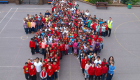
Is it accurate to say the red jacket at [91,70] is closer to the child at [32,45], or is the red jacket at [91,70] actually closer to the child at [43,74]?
the child at [43,74]

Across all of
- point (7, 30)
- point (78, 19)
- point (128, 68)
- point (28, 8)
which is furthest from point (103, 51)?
point (28, 8)

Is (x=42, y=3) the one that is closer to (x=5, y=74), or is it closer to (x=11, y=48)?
(x=11, y=48)

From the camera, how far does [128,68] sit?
15.0m

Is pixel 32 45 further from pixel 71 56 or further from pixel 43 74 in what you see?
pixel 43 74

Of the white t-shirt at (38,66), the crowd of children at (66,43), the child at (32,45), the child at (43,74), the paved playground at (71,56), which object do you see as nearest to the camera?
the child at (43,74)

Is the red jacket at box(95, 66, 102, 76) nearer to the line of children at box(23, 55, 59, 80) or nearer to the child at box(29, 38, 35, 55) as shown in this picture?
the line of children at box(23, 55, 59, 80)

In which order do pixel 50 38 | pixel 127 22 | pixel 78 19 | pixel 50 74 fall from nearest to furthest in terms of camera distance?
pixel 50 74 → pixel 50 38 → pixel 78 19 → pixel 127 22

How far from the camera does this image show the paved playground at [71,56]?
1438 centimetres

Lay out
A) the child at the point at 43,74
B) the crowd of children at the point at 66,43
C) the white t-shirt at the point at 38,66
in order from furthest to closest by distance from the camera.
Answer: the white t-shirt at the point at 38,66 < the crowd of children at the point at 66,43 < the child at the point at 43,74

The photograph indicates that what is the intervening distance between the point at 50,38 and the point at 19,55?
3.26 m

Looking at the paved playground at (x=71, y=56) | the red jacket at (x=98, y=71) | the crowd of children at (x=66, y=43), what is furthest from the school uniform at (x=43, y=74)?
the red jacket at (x=98, y=71)

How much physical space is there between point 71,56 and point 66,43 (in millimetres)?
1362

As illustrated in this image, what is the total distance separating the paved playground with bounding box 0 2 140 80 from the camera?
14375 mm

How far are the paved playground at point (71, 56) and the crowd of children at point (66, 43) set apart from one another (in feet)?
3.00
